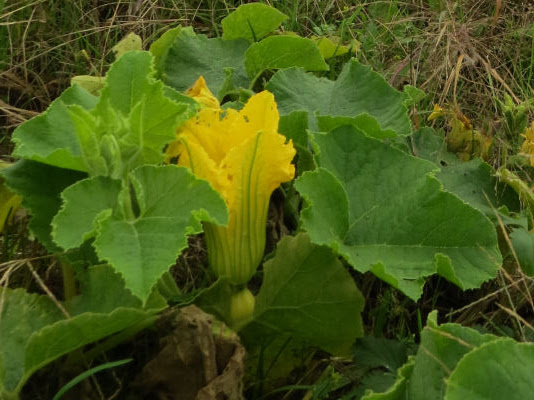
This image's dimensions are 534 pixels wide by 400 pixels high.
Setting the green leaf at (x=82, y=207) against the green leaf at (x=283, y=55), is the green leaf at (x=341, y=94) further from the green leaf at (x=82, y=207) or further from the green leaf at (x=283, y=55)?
the green leaf at (x=82, y=207)

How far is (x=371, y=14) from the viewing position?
2.76 metres

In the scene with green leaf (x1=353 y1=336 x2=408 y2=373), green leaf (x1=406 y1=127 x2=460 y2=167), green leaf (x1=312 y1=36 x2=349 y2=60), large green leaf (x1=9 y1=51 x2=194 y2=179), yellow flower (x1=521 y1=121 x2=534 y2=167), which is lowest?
green leaf (x1=353 y1=336 x2=408 y2=373)

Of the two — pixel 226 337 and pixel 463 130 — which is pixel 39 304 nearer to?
pixel 226 337

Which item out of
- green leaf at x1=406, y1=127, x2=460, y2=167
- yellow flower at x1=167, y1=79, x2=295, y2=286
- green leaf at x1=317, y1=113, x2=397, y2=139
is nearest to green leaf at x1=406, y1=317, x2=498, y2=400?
yellow flower at x1=167, y1=79, x2=295, y2=286

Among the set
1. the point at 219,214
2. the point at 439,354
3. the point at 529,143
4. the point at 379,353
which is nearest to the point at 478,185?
the point at 529,143

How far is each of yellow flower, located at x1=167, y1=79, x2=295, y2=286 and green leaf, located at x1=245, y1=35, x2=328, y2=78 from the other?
19.7 inches

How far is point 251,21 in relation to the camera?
210 centimetres

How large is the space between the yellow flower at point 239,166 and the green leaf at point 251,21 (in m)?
0.65

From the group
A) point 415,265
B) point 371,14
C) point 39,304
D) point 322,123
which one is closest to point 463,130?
point 322,123

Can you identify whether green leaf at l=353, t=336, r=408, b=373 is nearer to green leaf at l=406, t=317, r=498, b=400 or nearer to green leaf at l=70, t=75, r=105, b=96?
green leaf at l=406, t=317, r=498, b=400

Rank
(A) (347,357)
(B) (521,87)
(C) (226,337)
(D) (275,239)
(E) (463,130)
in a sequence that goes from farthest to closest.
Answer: (B) (521,87) → (E) (463,130) → (D) (275,239) → (A) (347,357) → (C) (226,337)

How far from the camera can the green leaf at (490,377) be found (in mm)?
1097

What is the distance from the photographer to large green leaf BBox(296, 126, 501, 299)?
143cm

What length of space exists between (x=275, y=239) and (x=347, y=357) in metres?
0.34
